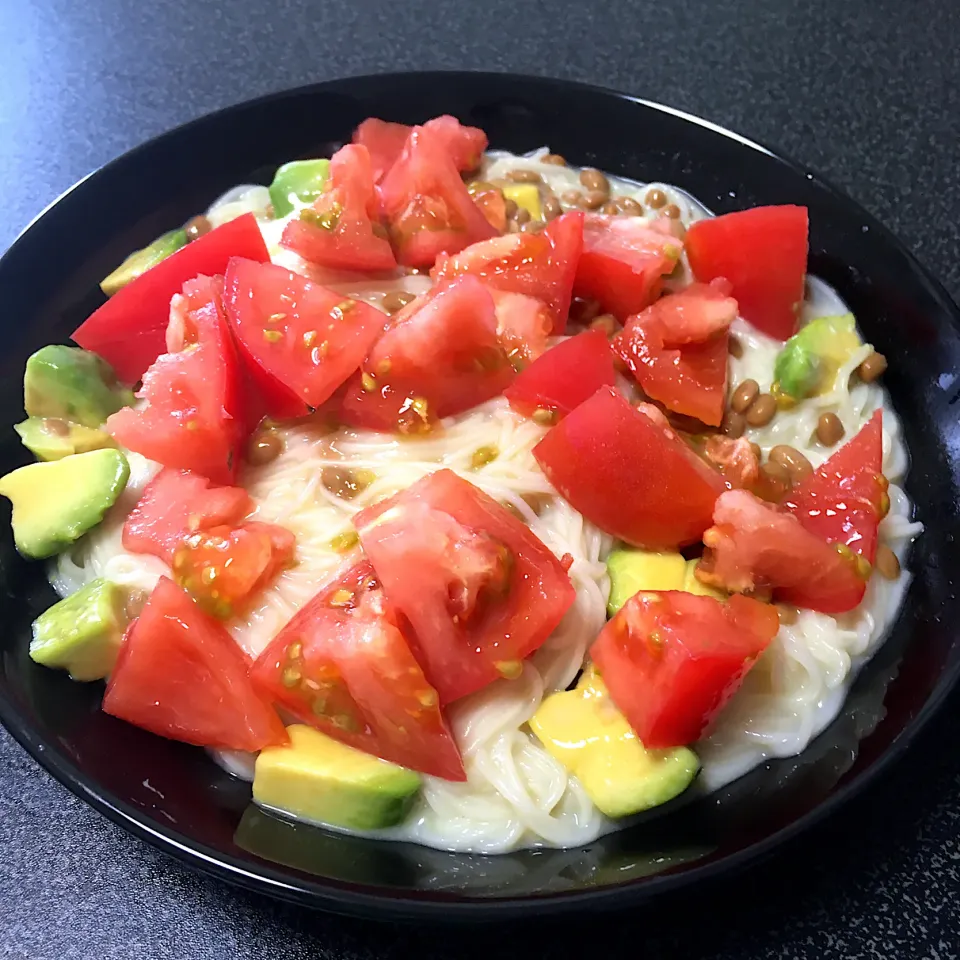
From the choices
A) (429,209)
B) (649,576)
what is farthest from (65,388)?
(649,576)

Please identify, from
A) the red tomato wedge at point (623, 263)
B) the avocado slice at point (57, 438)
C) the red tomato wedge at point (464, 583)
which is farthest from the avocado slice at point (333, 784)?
the red tomato wedge at point (623, 263)

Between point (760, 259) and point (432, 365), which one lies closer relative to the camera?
point (432, 365)

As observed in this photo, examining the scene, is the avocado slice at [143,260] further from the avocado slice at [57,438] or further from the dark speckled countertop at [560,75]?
the avocado slice at [57,438]

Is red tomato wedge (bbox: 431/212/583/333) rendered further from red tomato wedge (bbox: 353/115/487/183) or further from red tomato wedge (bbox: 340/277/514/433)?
red tomato wedge (bbox: 353/115/487/183)

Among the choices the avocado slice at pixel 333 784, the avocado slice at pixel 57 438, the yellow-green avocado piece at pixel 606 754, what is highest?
the avocado slice at pixel 57 438

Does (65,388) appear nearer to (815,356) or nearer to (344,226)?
(344,226)

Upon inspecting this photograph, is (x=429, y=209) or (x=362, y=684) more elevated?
(x=429, y=209)

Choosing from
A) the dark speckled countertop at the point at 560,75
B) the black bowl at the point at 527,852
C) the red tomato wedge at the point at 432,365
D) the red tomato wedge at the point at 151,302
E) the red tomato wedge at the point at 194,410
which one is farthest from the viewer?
the red tomato wedge at the point at 151,302
